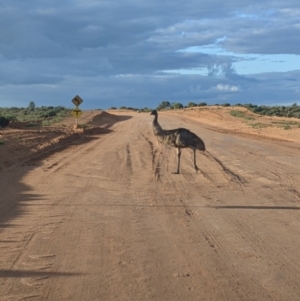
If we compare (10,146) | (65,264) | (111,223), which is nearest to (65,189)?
(111,223)

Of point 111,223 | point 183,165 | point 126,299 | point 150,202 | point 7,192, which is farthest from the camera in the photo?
point 183,165

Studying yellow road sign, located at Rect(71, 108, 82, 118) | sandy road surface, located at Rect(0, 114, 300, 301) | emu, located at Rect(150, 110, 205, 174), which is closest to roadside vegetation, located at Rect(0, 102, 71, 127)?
yellow road sign, located at Rect(71, 108, 82, 118)

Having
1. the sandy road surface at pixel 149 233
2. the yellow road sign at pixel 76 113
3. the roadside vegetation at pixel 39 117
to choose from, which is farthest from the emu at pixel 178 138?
the roadside vegetation at pixel 39 117

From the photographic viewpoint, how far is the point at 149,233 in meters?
9.52

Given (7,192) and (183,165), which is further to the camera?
(183,165)

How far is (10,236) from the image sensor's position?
30.2 feet

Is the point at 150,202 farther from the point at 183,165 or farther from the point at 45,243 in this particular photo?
the point at 183,165

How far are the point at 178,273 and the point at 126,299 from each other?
1106 millimetres

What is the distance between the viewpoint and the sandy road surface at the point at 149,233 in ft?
22.7

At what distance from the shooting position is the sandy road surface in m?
6.92

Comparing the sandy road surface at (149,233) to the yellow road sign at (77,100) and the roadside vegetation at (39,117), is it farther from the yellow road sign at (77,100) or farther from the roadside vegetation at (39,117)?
the roadside vegetation at (39,117)

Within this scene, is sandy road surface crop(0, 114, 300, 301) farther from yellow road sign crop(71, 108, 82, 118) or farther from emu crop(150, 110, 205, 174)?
yellow road sign crop(71, 108, 82, 118)

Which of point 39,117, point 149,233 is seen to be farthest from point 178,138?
point 39,117

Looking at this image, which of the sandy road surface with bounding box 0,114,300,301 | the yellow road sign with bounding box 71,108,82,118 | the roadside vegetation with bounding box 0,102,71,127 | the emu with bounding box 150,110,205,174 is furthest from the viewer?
the roadside vegetation with bounding box 0,102,71,127
